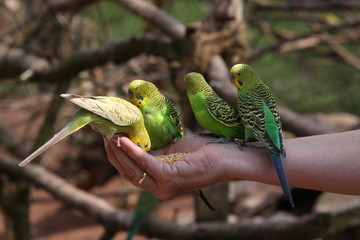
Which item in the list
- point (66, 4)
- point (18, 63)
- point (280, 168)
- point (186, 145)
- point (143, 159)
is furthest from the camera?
point (18, 63)

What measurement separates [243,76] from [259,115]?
155 millimetres

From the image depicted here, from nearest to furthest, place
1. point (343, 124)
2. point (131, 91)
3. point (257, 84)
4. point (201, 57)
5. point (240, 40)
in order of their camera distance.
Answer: point (257, 84)
point (131, 91)
point (201, 57)
point (240, 40)
point (343, 124)

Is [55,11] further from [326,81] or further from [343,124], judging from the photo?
[326,81]

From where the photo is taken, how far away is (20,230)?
344 centimetres

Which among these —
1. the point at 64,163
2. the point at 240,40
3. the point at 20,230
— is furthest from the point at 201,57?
the point at 64,163

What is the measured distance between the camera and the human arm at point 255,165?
1.63 meters

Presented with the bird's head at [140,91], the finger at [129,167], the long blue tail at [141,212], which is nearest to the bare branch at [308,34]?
the long blue tail at [141,212]

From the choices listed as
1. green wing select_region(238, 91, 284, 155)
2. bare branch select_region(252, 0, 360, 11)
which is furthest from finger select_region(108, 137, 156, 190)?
bare branch select_region(252, 0, 360, 11)

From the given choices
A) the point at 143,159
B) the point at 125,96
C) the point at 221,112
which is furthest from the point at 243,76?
the point at 125,96

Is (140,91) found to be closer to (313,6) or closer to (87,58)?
(87,58)

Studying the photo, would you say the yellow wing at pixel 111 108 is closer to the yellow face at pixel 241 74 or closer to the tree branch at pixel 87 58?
the yellow face at pixel 241 74

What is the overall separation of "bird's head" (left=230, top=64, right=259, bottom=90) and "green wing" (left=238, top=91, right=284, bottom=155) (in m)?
0.03

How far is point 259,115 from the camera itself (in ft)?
5.13

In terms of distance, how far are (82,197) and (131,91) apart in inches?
65.5
